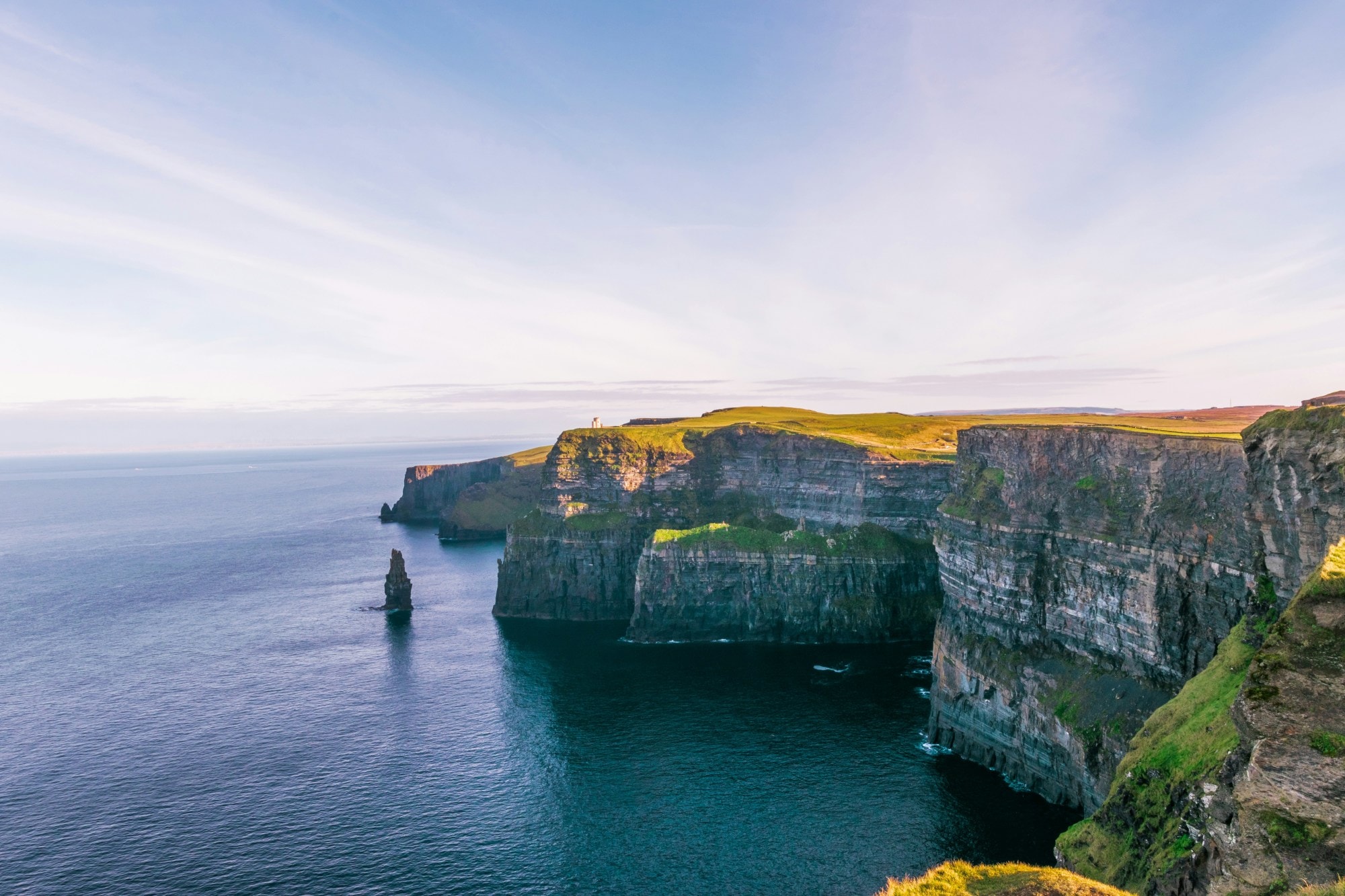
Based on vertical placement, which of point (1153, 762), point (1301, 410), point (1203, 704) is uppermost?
point (1301, 410)

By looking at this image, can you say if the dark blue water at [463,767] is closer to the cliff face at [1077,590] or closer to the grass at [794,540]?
the cliff face at [1077,590]

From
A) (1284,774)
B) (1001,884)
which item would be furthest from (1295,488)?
(1001,884)

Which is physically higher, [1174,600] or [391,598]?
[1174,600]

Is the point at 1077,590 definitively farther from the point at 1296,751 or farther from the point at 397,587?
the point at 397,587

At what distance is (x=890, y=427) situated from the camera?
461ft

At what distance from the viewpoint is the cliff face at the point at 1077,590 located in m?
52.9

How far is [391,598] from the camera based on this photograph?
435 feet

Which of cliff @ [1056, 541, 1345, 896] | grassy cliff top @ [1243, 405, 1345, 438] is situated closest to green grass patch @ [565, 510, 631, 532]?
grassy cliff top @ [1243, 405, 1345, 438]

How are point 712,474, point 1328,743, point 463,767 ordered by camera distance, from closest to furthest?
point 1328,743 → point 463,767 → point 712,474

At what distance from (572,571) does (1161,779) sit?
104 meters

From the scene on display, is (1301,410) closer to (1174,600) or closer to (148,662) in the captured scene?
(1174,600)

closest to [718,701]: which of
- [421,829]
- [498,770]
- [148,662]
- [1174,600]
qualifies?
[498,770]

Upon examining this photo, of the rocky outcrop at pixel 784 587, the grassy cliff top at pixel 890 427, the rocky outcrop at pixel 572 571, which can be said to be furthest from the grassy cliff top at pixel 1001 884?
the rocky outcrop at pixel 572 571

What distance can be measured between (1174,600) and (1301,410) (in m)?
22.1
